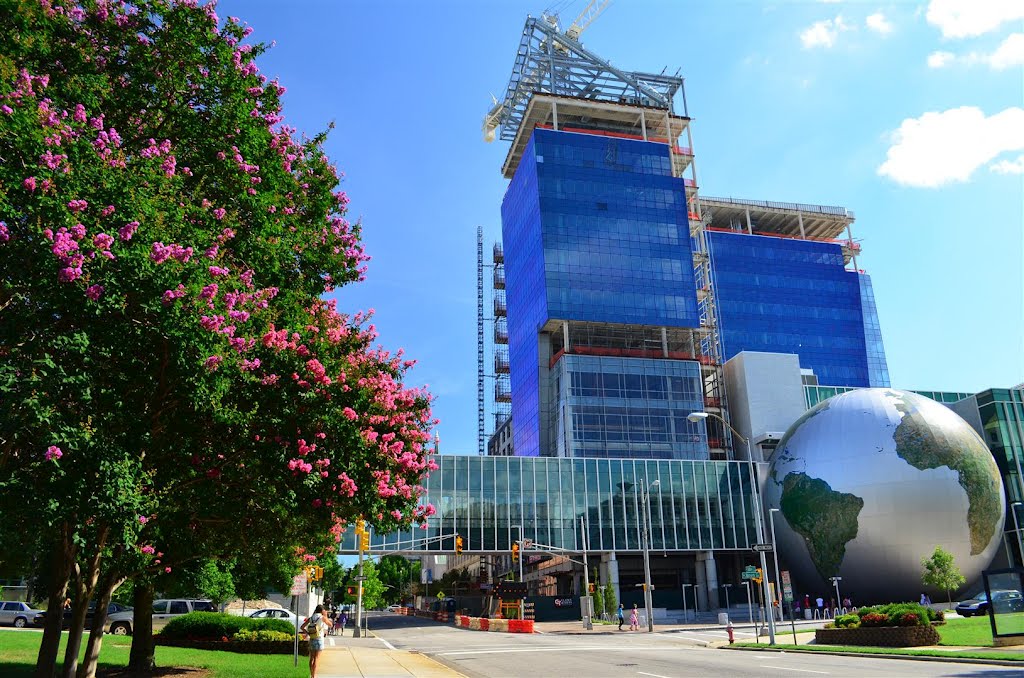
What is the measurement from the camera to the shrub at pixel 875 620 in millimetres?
29141

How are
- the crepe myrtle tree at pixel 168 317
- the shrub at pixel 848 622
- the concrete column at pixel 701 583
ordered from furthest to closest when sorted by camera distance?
the concrete column at pixel 701 583, the shrub at pixel 848 622, the crepe myrtle tree at pixel 168 317

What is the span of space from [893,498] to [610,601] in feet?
84.3

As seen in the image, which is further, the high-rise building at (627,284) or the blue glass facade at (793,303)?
the blue glass facade at (793,303)

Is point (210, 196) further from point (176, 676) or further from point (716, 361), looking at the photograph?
point (716, 361)

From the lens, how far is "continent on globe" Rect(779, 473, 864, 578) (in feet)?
190

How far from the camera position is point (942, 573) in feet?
173

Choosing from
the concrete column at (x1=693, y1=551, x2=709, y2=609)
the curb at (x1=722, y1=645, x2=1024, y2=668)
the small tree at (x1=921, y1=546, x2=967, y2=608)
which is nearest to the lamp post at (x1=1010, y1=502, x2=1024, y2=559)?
the small tree at (x1=921, y1=546, x2=967, y2=608)

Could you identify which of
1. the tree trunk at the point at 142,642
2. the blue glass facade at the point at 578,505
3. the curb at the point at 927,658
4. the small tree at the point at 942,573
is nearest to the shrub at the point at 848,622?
the curb at the point at 927,658

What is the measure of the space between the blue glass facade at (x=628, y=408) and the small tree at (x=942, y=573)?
39210 mm

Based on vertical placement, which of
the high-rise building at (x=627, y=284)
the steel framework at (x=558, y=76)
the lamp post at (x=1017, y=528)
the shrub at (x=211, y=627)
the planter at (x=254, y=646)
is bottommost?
the planter at (x=254, y=646)

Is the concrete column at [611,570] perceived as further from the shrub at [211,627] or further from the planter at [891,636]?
the shrub at [211,627]

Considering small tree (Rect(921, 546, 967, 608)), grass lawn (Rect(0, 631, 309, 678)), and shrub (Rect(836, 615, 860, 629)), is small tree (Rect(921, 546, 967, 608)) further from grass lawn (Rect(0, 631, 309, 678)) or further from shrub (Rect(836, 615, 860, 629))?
grass lawn (Rect(0, 631, 309, 678))

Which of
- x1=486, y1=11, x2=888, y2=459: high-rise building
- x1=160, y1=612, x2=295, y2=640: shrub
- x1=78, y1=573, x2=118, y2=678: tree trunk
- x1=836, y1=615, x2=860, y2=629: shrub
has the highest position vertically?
x1=486, y1=11, x2=888, y2=459: high-rise building

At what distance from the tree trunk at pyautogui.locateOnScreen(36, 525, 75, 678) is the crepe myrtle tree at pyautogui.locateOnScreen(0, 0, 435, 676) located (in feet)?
0.17
